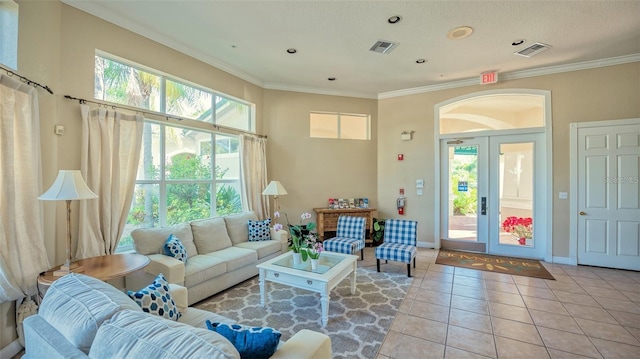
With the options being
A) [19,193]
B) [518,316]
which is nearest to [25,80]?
[19,193]

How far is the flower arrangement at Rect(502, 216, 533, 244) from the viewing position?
4828 mm

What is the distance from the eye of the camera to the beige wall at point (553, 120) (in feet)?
13.8

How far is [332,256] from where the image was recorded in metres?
3.48

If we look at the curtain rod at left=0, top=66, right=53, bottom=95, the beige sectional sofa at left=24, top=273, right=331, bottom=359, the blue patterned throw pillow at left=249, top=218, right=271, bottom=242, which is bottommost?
the blue patterned throw pillow at left=249, top=218, right=271, bottom=242

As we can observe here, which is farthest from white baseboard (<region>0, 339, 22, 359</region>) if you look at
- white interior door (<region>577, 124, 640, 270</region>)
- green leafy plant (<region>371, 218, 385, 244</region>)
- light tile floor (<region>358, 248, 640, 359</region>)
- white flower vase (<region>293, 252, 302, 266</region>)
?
white interior door (<region>577, 124, 640, 270</region>)

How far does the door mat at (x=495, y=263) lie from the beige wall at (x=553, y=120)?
0.52 m

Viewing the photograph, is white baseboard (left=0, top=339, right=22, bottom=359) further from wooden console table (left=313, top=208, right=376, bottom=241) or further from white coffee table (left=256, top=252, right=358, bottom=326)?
wooden console table (left=313, top=208, right=376, bottom=241)

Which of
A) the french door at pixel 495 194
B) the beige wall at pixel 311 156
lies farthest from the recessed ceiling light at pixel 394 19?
the french door at pixel 495 194

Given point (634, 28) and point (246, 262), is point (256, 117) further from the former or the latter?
point (634, 28)

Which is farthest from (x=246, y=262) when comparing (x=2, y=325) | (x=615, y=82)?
(x=615, y=82)

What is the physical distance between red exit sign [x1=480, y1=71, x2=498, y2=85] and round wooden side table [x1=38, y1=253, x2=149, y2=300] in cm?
564

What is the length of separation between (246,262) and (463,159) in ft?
Result: 14.3

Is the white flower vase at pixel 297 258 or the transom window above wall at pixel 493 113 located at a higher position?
the transom window above wall at pixel 493 113

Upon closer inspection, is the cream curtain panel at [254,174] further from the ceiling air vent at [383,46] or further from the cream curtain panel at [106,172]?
the ceiling air vent at [383,46]
